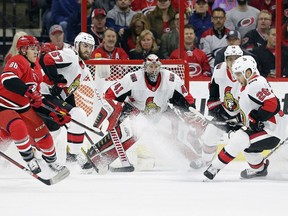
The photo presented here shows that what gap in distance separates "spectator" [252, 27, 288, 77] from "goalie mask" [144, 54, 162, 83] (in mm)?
1252

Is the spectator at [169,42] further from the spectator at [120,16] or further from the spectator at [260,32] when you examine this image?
the spectator at [260,32]

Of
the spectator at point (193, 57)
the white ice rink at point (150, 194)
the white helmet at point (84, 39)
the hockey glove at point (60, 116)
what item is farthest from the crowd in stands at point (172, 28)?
the hockey glove at point (60, 116)

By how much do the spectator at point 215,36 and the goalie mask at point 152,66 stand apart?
1124 millimetres

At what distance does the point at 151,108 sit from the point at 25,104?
1.24 m

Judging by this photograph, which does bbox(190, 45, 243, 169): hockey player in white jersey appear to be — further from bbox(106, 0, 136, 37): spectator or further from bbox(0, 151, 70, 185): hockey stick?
bbox(0, 151, 70, 185): hockey stick

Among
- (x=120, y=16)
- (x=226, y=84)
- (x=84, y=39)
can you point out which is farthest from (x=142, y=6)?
(x=226, y=84)

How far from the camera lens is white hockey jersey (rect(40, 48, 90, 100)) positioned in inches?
323

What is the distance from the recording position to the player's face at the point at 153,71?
327 inches

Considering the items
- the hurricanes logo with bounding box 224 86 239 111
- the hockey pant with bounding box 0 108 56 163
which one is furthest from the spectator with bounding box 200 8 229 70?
the hockey pant with bounding box 0 108 56 163

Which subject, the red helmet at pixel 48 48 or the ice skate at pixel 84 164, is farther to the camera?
the red helmet at pixel 48 48

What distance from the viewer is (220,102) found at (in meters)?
8.59

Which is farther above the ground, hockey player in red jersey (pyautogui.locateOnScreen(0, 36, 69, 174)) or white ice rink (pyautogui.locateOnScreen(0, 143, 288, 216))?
hockey player in red jersey (pyautogui.locateOnScreen(0, 36, 69, 174))

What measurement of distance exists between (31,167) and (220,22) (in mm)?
2794

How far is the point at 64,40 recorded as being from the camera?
959 centimetres
